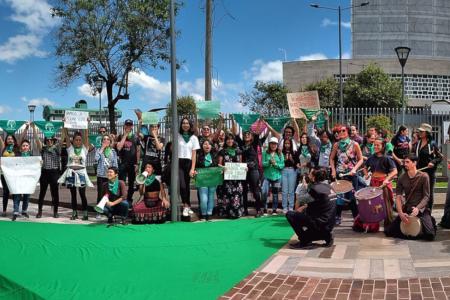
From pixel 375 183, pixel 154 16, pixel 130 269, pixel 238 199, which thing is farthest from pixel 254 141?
pixel 154 16

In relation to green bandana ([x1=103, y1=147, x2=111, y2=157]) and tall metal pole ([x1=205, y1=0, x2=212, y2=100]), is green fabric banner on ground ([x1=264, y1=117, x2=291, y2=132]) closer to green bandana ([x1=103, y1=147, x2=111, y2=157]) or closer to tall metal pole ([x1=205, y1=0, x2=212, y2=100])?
tall metal pole ([x1=205, y1=0, x2=212, y2=100])

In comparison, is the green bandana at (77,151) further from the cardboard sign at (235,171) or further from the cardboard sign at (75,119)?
the cardboard sign at (235,171)

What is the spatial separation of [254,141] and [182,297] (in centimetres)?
530

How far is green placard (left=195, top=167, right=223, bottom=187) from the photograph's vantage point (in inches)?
370

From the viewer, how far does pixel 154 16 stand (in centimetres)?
2186

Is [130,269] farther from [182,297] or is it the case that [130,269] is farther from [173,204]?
[173,204]

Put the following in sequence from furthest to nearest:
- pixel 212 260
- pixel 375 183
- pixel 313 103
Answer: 1. pixel 313 103
2. pixel 375 183
3. pixel 212 260

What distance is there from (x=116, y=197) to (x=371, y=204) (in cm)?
471

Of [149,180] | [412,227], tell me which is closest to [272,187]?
[149,180]

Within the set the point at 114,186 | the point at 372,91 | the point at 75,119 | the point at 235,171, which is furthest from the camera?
the point at 372,91

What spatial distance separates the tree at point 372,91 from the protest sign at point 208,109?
1698 inches

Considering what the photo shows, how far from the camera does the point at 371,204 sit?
24.3 ft

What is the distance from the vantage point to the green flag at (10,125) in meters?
10.7

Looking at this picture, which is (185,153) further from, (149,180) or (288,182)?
(288,182)
